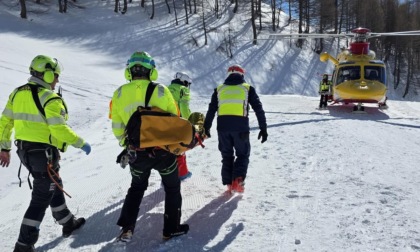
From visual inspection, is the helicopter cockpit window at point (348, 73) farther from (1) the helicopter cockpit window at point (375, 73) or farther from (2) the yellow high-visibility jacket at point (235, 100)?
(2) the yellow high-visibility jacket at point (235, 100)

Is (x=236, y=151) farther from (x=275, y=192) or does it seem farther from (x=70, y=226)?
(x=70, y=226)

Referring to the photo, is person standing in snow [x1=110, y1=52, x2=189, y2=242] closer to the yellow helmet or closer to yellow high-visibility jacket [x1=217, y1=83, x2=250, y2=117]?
the yellow helmet

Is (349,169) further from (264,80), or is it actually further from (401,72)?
(401,72)

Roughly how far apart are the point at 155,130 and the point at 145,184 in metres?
0.64

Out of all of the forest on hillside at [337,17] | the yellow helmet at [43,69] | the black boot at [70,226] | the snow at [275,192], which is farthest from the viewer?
the forest on hillside at [337,17]

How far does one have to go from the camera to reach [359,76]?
14539 mm

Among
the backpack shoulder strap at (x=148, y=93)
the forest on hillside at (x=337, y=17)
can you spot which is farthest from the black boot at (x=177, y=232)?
the forest on hillside at (x=337, y=17)

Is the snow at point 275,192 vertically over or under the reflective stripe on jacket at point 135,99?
under

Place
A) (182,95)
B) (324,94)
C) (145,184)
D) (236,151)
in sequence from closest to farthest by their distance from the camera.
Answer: (145,184) → (236,151) → (182,95) → (324,94)

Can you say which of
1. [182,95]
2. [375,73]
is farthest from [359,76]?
[182,95]

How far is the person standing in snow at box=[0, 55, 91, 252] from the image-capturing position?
3.77 m

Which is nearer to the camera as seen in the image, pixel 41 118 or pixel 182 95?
pixel 41 118

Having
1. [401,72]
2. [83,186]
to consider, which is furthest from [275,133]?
[401,72]

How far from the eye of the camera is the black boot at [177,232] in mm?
4020
